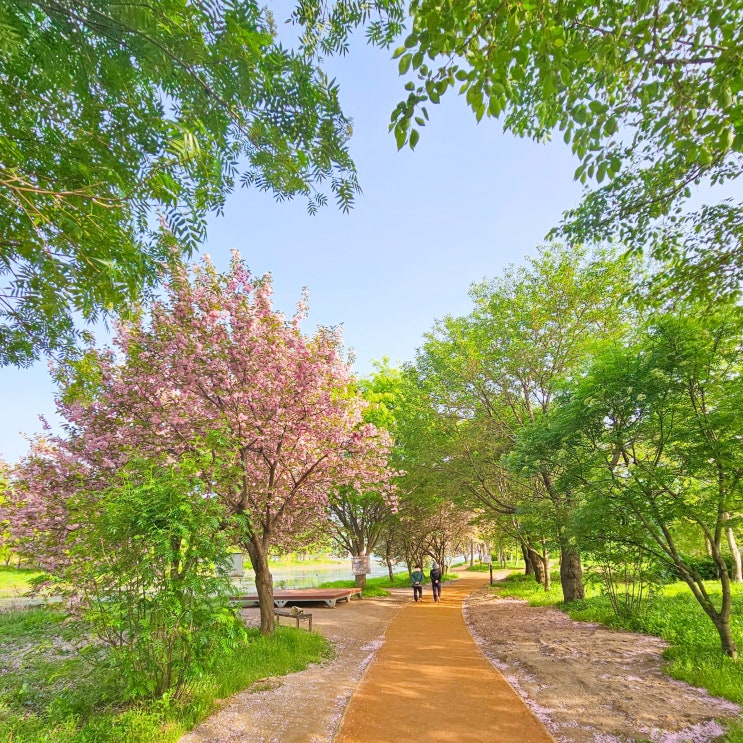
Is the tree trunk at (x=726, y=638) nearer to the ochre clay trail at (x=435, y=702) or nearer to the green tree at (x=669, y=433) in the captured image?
the green tree at (x=669, y=433)

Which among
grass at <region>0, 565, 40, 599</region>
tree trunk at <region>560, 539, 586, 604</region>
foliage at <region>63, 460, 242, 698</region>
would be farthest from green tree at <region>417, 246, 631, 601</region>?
grass at <region>0, 565, 40, 599</region>

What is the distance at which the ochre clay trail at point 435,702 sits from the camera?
4.83 meters

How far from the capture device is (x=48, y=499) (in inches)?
422

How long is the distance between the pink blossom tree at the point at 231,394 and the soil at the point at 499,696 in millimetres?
3461

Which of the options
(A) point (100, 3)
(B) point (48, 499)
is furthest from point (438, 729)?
(B) point (48, 499)

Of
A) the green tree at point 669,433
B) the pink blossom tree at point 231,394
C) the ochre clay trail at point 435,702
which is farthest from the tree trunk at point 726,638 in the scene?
the pink blossom tree at point 231,394

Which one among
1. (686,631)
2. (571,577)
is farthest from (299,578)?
(686,631)

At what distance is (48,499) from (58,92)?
33.4 feet

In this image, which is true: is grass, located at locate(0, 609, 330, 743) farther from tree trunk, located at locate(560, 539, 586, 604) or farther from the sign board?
the sign board

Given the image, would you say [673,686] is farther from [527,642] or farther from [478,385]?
[478,385]

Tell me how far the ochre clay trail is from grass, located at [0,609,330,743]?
1665 millimetres

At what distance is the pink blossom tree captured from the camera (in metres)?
9.44

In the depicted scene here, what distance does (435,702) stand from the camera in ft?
19.1

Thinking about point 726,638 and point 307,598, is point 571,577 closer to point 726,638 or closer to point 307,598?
point 726,638
